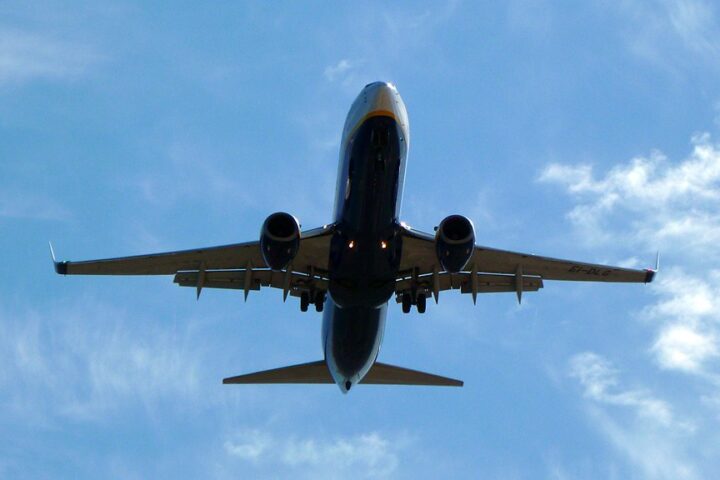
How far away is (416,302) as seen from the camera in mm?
29359

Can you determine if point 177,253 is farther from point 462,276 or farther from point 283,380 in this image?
point 462,276

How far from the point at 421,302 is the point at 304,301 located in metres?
3.41

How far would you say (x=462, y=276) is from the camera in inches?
1177

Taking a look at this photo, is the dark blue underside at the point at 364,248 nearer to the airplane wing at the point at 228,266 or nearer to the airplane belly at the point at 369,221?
the airplane belly at the point at 369,221

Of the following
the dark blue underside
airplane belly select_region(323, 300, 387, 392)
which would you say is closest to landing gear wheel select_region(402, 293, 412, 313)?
airplane belly select_region(323, 300, 387, 392)

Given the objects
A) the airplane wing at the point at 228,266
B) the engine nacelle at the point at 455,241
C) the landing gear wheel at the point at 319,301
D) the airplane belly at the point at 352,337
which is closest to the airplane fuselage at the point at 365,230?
the airplane belly at the point at 352,337

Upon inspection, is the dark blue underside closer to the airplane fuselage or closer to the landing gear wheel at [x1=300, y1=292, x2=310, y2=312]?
the airplane fuselage

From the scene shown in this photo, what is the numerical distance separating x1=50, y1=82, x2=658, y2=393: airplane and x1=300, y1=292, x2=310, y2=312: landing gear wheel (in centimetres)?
3

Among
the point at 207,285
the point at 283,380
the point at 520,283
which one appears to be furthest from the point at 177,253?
the point at 520,283

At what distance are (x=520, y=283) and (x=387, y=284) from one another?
4651 millimetres

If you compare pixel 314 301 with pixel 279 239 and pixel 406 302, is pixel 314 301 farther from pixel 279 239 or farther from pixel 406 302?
pixel 279 239

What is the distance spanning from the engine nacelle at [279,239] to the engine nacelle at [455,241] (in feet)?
11.5

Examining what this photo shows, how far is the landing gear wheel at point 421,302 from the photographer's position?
96.0ft

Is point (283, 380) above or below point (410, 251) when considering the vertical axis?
below
